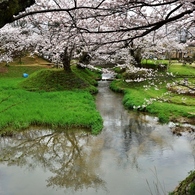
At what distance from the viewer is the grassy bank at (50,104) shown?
10633 millimetres

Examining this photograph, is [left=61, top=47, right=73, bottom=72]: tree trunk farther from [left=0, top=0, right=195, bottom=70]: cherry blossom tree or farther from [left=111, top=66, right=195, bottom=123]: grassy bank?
[left=0, top=0, right=195, bottom=70]: cherry blossom tree

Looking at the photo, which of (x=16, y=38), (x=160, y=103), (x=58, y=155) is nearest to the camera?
(x=58, y=155)

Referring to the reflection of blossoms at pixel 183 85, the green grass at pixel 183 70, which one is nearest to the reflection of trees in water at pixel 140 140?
the reflection of blossoms at pixel 183 85

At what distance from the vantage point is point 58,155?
8.49m

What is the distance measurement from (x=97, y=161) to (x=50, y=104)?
548 centimetres

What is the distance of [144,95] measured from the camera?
51.2 feet

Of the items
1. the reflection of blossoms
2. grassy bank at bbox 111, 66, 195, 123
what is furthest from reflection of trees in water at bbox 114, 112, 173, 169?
the reflection of blossoms

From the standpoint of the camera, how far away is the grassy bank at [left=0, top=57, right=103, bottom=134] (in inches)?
419

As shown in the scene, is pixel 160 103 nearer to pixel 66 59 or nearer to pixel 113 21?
pixel 66 59

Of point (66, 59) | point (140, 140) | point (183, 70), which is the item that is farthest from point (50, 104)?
point (183, 70)

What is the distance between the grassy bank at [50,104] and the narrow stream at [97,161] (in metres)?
0.52

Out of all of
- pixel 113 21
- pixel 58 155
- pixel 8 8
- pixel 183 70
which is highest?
pixel 113 21

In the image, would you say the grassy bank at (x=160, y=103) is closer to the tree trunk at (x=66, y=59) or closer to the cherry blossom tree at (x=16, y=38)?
the tree trunk at (x=66, y=59)

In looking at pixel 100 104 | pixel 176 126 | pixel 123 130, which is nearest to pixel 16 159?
pixel 123 130
